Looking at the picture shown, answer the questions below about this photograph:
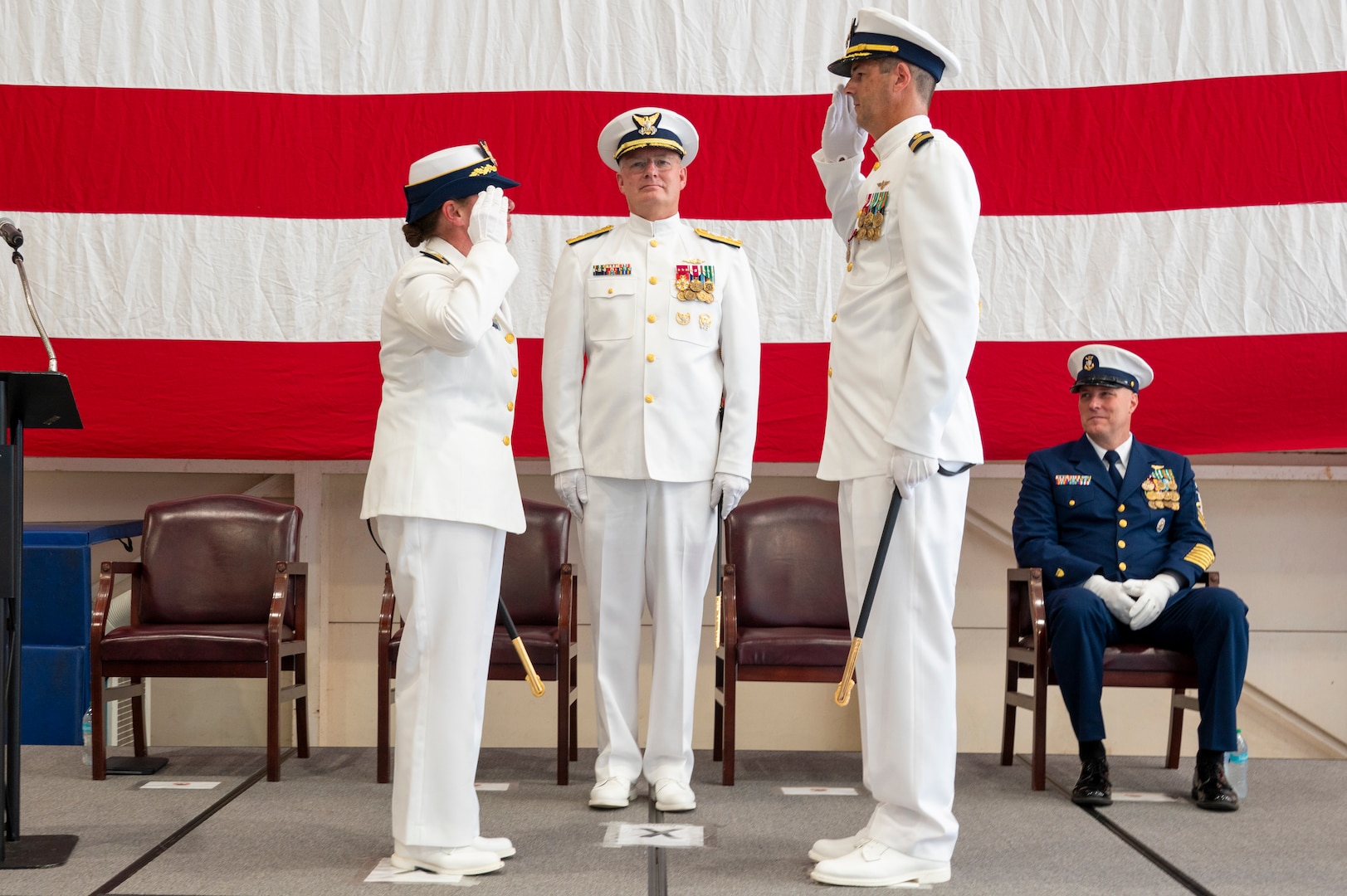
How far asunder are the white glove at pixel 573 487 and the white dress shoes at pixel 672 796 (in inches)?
27.5

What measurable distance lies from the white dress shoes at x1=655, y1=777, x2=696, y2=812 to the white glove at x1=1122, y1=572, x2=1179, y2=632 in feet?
4.31

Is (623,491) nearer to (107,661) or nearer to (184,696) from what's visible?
(107,661)

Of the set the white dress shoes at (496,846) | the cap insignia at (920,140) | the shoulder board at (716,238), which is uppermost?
the cap insignia at (920,140)

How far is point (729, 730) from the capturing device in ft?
10.8

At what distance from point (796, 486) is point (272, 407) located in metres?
1.79

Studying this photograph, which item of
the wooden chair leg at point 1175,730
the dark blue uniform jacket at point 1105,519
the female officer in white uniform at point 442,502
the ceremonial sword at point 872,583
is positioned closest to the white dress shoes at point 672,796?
the female officer in white uniform at point 442,502

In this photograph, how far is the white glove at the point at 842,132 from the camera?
2.53 meters

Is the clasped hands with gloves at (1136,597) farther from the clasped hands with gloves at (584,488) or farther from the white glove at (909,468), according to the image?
the white glove at (909,468)

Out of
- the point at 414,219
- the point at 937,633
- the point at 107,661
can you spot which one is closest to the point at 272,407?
the point at 107,661

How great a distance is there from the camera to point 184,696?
4.18 metres

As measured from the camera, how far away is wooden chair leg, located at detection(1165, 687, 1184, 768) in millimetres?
3557

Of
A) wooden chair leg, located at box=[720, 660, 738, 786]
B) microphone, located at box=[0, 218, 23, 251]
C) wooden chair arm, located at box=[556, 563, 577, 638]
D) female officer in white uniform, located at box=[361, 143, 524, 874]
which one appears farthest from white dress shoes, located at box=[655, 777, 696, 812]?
microphone, located at box=[0, 218, 23, 251]

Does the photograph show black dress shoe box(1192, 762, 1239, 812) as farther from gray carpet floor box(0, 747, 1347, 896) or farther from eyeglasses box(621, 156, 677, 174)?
eyeglasses box(621, 156, 677, 174)

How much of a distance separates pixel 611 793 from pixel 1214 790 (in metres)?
1.57
